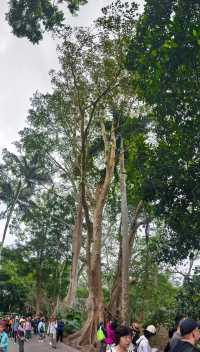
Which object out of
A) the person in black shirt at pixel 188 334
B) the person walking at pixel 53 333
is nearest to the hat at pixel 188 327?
the person in black shirt at pixel 188 334

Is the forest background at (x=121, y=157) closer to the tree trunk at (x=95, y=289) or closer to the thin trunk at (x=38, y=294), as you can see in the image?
the tree trunk at (x=95, y=289)

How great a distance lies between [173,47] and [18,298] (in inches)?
1751

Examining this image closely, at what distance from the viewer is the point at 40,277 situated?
163 feet

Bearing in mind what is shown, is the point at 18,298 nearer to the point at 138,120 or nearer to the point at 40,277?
the point at 40,277

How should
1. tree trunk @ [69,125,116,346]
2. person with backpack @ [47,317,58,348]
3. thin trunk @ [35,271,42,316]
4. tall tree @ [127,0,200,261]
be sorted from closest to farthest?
tall tree @ [127,0,200,261] → tree trunk @ [69,125,116,346] → person with backpack @ [47,317,58,348] → thin trunk @ [35,271,42,316]

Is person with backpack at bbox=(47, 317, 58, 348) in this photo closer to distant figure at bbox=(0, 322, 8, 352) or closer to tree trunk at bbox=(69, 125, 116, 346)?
tree trunk at bbox=(69, 125, 116, 346)

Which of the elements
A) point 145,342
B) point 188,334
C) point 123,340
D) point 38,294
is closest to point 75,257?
point 38,294

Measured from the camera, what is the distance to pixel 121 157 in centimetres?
2281

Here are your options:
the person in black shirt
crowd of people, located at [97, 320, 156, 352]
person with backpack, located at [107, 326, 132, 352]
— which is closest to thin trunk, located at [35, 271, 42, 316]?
crowd of people, located at [97, 320, 156, 352]

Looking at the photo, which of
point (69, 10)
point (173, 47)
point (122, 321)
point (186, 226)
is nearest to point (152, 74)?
point (173, 47)

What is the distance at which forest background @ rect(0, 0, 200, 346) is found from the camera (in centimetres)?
1402

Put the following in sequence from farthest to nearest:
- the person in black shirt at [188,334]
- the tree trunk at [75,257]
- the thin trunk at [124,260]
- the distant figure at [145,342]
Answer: the tree trunk at [75,257] → the thin trunk at [124,260] → the distant figure at [145,342] → the person in black shirt at [188,334]

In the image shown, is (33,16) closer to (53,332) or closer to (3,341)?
(3,341)

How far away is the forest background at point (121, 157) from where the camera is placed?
1402 centimetres
